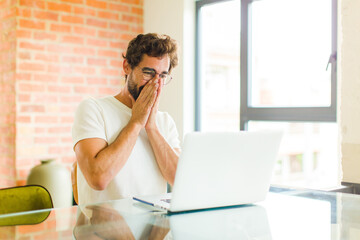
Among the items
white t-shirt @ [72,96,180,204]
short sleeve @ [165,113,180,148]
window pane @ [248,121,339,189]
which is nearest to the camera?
white t-shirt @ [72,96,180,204]

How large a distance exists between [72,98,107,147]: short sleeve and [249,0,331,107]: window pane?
5.24 feet

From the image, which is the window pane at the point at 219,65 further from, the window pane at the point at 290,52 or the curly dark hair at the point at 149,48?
the curly dark hair at the point at 149,48

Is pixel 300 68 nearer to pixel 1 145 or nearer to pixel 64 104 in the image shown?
pixel 64 104

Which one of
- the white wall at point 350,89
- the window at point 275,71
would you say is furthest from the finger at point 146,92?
the window at point 275,71

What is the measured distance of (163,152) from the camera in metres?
1.96

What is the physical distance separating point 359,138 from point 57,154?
212 centimetres

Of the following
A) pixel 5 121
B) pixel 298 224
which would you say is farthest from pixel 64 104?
pixel 298 224

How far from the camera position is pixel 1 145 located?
11.1ft

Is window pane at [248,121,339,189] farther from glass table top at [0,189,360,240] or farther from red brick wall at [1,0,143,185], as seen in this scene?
glass table top at [0,189,360,240]

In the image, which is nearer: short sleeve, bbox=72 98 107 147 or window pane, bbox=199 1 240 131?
short sleeve, bbox=72 98 107 147

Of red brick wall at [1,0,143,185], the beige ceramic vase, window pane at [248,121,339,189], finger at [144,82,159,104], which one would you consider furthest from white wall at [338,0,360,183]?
red brick wall at [1,0,143,185]

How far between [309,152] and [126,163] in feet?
7.76

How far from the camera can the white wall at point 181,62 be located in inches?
142

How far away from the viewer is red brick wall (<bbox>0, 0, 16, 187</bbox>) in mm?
3254
